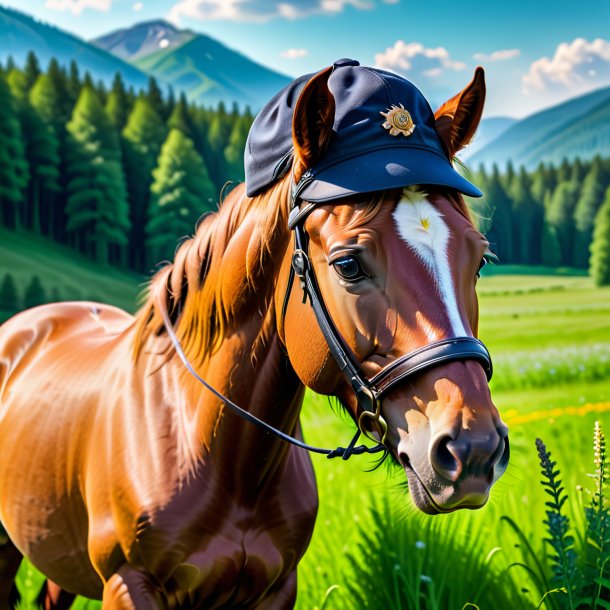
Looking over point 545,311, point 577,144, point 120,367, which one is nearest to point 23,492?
point 120,367

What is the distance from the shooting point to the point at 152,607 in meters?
2.02

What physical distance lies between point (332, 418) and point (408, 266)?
5451 mm

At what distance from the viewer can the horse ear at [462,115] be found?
1.97m

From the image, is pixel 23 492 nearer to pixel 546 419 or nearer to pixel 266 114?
pixel 266 114

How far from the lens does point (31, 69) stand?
38.2 ft

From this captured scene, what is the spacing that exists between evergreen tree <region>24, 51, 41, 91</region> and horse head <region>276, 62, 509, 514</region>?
10.9 metres

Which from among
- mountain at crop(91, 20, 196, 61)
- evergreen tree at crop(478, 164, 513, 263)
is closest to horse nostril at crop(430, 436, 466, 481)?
evergreen tree at crop(478, 164, 513, 263)

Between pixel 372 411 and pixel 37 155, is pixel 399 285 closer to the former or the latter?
pixel 372 411

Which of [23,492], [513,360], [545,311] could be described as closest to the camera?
[23,492]

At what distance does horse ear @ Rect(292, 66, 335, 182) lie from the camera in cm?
175

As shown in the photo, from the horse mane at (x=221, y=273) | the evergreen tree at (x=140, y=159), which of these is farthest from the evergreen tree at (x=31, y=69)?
the horse mane at (x=221, y=273)

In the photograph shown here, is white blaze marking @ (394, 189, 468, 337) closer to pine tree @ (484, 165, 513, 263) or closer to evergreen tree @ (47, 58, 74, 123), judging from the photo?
pine tree @ (484, 165, 513, 263)

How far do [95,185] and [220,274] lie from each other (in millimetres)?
9769

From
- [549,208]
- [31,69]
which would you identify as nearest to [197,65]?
[31,69]
